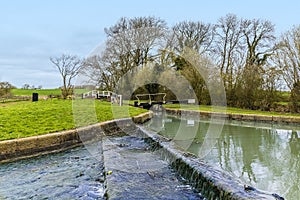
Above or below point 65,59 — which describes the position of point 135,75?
below

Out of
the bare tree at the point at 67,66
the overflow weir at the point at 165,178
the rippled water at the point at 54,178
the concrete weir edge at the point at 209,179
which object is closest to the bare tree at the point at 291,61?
the overflow weir at the point at 165,178

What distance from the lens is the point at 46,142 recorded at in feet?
21.9

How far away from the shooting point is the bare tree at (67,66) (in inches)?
1008

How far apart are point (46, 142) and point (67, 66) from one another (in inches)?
839

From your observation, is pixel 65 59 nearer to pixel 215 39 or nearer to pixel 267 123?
pixel 215 39

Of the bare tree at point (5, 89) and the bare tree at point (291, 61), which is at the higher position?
the bare tree at point (291, 61)

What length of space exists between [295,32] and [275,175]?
13595 mm

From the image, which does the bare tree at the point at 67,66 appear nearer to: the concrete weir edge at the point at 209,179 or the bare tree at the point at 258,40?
the bare tree at the point at 258,40

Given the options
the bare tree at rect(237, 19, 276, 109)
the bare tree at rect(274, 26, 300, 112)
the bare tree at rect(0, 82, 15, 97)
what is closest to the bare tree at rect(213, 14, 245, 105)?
the bare tree at rect(237, 19, 276, 109)

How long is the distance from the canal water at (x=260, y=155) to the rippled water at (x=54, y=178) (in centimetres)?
240

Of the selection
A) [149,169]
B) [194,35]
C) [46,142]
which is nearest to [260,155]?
[149,169]

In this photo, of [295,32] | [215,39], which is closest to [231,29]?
[215,39]

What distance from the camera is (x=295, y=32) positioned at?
1605 centimetres

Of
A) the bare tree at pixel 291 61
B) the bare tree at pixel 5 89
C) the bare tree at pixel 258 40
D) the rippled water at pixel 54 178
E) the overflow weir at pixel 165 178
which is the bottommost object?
the rippled water at pixel 54 178
